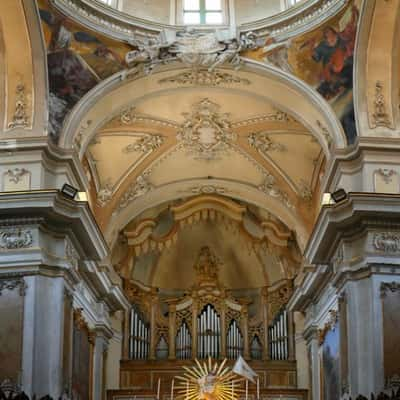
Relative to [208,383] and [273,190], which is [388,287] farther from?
[208,383]

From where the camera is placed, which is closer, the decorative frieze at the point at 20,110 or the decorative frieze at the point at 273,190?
the decorative frieze at the point at 20,110

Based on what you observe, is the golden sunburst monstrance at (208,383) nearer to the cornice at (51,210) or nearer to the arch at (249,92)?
the cornice at (51,210)

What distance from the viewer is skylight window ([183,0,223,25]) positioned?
62.3 ft

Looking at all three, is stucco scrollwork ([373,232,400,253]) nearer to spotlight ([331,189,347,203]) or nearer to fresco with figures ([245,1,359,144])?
spotlight ([331,189,347,203])

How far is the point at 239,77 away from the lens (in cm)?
1880

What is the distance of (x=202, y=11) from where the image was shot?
19094 millimetres

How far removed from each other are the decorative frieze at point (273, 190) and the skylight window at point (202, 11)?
456 cm

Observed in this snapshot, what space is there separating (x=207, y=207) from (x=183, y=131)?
3362 mm

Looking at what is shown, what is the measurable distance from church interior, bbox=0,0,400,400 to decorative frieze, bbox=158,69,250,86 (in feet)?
0.13

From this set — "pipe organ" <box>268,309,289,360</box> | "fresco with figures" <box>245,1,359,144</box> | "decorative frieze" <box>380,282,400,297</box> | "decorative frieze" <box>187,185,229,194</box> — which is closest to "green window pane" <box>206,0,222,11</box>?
"fresco with figures" <box>245,1,359,144</box>

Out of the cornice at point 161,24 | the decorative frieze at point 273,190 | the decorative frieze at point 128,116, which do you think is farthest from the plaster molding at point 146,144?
the cornice at point 161,24

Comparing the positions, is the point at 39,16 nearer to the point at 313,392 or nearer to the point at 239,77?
the point at 239,77

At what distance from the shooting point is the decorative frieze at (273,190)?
22.4 m

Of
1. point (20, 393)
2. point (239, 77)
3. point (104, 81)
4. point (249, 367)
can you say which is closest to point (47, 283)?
point (20, 393)
